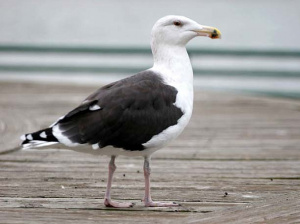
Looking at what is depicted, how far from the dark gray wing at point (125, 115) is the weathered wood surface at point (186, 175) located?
1.58 ft

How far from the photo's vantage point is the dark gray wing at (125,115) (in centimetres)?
455

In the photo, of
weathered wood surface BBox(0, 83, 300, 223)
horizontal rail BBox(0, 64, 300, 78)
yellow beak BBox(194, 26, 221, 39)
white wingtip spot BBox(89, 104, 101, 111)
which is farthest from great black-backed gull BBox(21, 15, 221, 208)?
horizontal rail BBox(0, 64, 300, 78)

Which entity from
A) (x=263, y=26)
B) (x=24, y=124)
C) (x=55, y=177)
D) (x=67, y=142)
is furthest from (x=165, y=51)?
(x=263, y=26)

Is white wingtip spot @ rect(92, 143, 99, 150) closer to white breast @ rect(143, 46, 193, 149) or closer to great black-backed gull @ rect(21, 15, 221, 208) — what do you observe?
great black-backed gull @ rect(21, 15, 221, 208)

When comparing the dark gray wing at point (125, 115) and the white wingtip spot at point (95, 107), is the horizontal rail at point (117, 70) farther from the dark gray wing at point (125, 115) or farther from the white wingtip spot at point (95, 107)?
the white wingtip spot at point (95, 107)

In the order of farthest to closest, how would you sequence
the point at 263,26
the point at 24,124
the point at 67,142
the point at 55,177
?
the point at 263,26, the point at 24,124, the point at 55,177, the point at 67,142

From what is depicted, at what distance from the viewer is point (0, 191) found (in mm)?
5152

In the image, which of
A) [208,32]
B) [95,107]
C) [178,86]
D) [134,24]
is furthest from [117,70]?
[134,24]

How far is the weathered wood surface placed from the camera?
458 cm

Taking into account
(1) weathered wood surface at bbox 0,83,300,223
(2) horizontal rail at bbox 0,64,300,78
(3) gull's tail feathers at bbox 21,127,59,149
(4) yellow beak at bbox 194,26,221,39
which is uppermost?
(4) yellow beak at bbox 194,26,221,39

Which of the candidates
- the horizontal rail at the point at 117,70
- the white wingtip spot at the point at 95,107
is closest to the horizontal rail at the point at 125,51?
the horizontal rail at the point at 117,70

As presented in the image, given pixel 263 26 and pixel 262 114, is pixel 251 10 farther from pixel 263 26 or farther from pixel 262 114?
pixel 262 114

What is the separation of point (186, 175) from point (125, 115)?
4.26 ft

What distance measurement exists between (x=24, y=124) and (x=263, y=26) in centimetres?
4420
